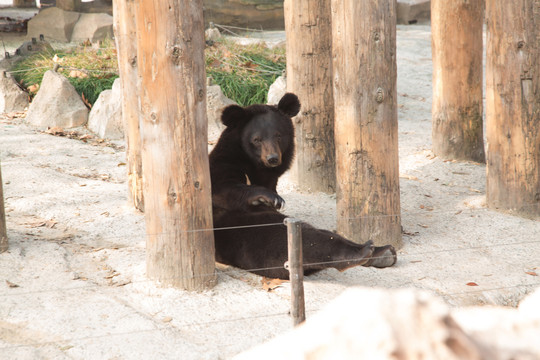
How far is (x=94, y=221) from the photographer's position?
237 inches

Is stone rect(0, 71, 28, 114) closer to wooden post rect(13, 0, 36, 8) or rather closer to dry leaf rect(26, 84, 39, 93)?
dry leaf rect(26, 84, 39, 93)

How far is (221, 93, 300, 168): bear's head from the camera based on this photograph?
205 inches

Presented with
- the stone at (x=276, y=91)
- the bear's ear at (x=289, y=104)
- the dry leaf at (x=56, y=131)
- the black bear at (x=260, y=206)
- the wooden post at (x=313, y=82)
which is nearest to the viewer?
the black bear at (x=260, y=206)

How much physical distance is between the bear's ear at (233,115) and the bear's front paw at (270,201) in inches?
34.1

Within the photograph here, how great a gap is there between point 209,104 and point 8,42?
7489 mm

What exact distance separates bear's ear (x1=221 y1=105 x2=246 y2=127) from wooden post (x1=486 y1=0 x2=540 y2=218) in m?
2.63

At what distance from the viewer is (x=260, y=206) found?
5.02m

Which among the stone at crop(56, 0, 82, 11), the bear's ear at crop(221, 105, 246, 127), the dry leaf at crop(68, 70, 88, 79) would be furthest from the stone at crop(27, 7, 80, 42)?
the bear's ear at crop(221, 105, 246, 127)

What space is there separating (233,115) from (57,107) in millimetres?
5321

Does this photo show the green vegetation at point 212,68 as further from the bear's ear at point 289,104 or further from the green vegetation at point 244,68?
the bear's ear at point 289,104

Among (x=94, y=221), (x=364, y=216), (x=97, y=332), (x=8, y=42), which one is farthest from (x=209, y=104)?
(x=8, y=42)

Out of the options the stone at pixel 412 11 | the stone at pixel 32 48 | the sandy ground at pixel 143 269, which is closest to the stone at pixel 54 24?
the stone at pixel 32 48

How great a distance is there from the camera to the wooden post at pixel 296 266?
10.8 ft

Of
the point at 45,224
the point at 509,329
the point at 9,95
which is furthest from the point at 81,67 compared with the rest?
the point at 509,329
